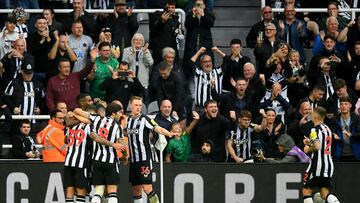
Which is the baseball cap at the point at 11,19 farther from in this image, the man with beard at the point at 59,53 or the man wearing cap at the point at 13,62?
the man with beard at the point at 59,53

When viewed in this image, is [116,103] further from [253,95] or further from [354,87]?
[354,87]

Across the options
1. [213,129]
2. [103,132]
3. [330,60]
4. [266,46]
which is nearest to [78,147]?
[103,132]

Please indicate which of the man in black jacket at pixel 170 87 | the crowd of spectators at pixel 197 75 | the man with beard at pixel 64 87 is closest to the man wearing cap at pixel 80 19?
the crowd of spectators at pixel 197 75

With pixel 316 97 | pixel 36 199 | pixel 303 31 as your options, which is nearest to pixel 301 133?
pixel 316 97

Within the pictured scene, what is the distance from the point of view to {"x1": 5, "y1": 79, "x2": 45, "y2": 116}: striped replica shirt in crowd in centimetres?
2917

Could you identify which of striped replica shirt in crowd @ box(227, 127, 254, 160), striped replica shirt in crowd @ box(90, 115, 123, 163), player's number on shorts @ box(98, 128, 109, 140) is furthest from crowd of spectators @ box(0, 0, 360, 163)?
player's number on shorts @ box(98, 128, 109, 140)

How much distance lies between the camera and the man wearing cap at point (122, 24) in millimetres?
30141

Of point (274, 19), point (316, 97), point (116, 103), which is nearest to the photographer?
point (116, 103)

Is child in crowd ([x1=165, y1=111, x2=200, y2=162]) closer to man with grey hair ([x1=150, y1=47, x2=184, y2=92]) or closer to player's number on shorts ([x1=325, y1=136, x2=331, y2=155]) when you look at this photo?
man with grey hair ([x1=150, y1=47, x2=184, y2=92])

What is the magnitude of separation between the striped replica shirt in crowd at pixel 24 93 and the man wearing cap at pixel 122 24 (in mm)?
1893

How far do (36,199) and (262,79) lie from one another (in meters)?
4.66

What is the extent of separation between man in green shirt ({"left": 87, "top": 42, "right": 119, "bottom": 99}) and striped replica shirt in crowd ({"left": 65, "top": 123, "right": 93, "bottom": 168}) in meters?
3.20

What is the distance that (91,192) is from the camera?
27.7 m

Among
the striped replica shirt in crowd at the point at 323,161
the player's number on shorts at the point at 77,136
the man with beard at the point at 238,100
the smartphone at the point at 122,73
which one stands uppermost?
the smartphone at the point at 122,73
